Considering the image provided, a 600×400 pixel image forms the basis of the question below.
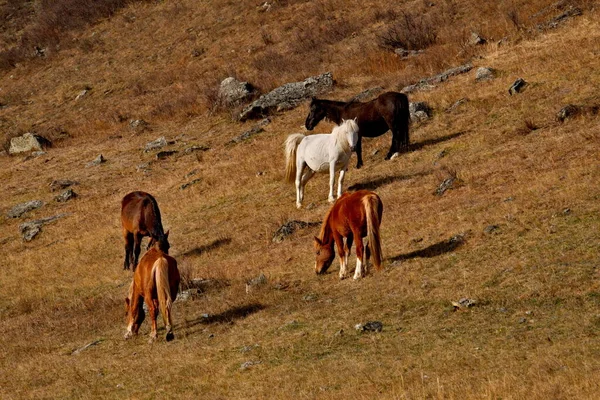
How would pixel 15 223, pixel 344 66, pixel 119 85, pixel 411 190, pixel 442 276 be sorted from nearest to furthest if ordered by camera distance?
pixel 442 276, pixel 411 190, pixel 15 223, pixel 344 66, pixel 119 85

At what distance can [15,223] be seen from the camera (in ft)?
102

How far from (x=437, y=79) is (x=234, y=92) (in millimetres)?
11273

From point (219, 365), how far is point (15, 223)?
782 inches

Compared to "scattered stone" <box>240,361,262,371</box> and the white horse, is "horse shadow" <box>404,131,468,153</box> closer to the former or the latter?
the white horse

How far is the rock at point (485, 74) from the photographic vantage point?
31.7 m

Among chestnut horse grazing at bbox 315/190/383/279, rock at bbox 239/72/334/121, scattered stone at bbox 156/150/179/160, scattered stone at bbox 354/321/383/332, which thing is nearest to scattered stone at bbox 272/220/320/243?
chestnut horse grazing at bbox 315/190/383/279

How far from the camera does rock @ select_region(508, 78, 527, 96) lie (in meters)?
29.0

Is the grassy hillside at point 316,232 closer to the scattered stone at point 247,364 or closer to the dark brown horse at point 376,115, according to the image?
the scattered stone at point 247,364

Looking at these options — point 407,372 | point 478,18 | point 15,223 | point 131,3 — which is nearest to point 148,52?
point 131,3

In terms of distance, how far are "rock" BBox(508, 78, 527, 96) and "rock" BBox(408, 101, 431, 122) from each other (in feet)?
9.50

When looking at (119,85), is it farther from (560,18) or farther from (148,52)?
(560,18)

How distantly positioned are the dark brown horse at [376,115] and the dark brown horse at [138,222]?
7140 millimetres

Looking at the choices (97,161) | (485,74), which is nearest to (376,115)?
(485,74)

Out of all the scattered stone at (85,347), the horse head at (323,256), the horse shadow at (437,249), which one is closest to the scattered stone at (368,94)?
the horse shadow at (437,249)
